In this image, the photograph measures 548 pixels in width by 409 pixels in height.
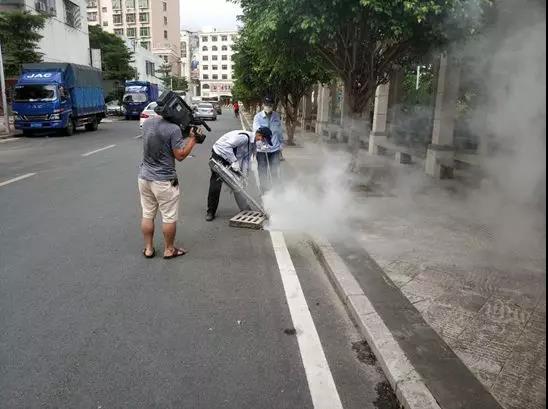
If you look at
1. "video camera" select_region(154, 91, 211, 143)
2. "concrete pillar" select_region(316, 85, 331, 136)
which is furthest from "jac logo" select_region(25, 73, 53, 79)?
"video camera" select_region(154, 91, 211, 143)

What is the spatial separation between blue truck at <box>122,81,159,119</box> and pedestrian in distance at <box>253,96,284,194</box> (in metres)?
30.4

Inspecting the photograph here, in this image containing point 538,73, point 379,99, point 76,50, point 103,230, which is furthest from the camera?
Result: point 76,50

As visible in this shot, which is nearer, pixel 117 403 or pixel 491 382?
pixel 117 403

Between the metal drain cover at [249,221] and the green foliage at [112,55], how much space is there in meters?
42.4

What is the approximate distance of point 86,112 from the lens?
22625 mm

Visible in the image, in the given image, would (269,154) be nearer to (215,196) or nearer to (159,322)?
(215,196)

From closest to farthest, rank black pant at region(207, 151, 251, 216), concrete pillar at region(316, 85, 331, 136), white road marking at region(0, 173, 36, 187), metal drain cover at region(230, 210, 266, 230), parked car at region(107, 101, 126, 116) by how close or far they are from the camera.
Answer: metal drain cover at region(230, 210, 266, 230)
black pant at region(207, 151, 251, 216)
white road marking at region(0, 173, 36, 187)
concrete pillar at region(316, 85, 331, 136)
parked car at region(107, 101, 126, 116)

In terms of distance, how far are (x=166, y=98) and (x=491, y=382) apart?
11.7ft

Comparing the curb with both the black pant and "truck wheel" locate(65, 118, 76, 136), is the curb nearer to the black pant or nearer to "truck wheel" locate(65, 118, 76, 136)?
the black pant

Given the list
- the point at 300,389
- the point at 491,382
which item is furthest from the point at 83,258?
the point at 491,382

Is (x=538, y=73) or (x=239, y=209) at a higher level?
(x=538, y=73)

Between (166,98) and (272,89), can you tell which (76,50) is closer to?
(272,89)

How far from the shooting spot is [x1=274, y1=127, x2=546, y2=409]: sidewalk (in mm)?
2814

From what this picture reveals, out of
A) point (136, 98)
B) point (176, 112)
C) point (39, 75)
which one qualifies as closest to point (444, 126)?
point (176, 112)
